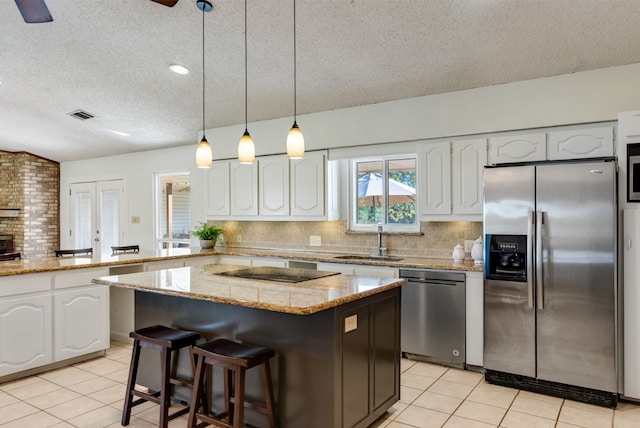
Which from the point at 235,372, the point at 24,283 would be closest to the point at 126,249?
the point at 24,283

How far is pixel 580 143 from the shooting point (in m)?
3.45

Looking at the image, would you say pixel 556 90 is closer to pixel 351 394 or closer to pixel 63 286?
pixel 351 394

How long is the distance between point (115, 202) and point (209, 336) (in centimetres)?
564

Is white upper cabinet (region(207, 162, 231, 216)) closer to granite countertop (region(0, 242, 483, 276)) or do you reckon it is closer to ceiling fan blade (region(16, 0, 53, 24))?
granite countertop (region(0, 242, 483, 276))

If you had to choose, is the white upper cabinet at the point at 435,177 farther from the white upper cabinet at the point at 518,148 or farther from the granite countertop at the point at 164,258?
the granite countertop at the point at 164,258

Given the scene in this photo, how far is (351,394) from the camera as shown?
239 centimetres

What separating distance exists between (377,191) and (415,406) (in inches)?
101

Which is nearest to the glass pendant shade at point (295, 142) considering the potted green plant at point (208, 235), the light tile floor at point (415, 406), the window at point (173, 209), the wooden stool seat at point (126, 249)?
the light tile floor at point (415, 406)

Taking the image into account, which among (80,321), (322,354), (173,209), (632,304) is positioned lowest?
(80,321)

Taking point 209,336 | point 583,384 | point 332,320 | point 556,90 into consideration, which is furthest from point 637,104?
point 209,336

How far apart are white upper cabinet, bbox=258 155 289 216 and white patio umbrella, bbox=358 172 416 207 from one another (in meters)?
0.90

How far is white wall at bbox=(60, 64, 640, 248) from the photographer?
341 centimetres

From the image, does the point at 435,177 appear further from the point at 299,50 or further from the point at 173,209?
the point at 173,209

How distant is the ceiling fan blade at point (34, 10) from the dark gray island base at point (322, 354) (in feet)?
6.27
